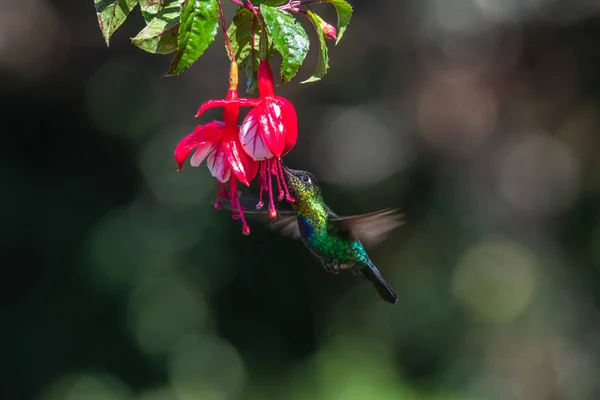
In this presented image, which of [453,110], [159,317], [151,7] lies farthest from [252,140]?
[453,110]

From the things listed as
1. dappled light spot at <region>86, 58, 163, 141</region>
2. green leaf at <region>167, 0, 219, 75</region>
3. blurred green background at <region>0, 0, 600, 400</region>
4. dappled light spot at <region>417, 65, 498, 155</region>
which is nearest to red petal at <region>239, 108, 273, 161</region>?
green leaf at <region>167, 0, 219, 75</region>

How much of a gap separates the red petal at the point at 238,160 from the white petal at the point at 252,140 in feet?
0.04

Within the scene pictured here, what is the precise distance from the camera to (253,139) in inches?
33.3

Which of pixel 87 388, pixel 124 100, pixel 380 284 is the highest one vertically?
pixel 380 284

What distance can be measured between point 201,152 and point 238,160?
5cm

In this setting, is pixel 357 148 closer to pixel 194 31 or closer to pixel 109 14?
pixel 109 14

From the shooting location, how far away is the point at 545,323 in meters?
3.78

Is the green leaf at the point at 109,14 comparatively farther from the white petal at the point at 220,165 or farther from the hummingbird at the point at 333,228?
the hummingbird at the point at 333,228

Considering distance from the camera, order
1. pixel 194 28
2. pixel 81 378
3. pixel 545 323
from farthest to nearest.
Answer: pixel 545 323 < pixel 81 378 < pixel 194 28

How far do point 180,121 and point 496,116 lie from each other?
1650mm

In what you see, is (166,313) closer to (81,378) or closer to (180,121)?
(81,378)

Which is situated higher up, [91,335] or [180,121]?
[180,121]

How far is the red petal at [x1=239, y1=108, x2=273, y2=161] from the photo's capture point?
836 millimetres

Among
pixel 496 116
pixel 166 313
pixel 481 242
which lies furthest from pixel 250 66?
pixel 496 116
